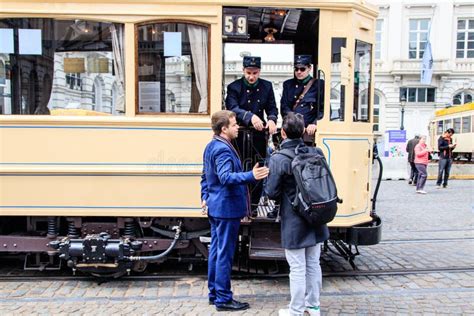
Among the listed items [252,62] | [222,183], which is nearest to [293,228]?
[222,183]

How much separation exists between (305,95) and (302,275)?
223 cm

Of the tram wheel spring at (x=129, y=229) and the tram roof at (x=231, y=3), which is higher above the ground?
A: the tram roof at (x=231, y=3)

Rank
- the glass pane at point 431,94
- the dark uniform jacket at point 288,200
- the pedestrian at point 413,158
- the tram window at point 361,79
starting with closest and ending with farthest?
the dark uniform jacket at point 288,200 → the tram window at point 361,79 → the pedestrian at point 413,158 → the glass pane at point 431,94

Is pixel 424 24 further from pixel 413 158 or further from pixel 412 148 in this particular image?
pixel 413 158

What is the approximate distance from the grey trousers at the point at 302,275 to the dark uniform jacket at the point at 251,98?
1.85 metres

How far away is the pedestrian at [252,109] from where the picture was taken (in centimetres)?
544

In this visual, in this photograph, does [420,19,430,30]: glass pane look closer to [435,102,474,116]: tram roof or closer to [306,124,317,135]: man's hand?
[435,102,474,116]: tram roof

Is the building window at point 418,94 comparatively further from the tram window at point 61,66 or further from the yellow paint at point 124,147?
the tram window at point 61,66

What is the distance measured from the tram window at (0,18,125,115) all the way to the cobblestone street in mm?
1934

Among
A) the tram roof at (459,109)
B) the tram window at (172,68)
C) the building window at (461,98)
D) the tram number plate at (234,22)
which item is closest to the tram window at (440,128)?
the tram roof at (459,109)

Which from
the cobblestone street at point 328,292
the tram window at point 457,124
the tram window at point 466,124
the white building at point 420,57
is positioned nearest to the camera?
the cobblestone street at point 328,292

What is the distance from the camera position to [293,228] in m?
4.04

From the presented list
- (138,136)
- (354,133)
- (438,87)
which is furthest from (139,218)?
(438,87)

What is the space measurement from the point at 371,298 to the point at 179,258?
7.14ft
